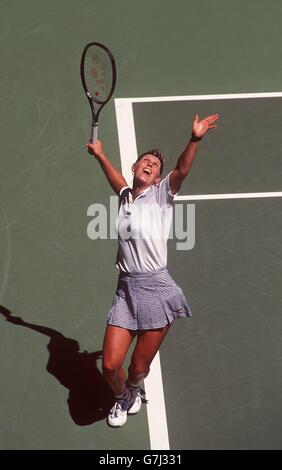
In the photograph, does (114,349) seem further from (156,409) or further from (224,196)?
(224,196)

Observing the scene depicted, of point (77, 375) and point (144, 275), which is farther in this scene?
point (77, 375)

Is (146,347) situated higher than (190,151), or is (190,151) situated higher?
(190,151)

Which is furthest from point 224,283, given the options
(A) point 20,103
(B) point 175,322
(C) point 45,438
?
(A) point 20,103

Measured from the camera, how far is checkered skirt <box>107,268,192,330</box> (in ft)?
18.9

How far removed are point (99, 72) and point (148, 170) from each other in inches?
56.5

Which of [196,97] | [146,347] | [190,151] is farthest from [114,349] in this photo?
[196,97]

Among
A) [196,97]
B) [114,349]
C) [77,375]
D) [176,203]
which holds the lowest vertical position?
[77,375]

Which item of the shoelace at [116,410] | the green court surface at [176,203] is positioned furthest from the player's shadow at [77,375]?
the shoelace at [116,410]

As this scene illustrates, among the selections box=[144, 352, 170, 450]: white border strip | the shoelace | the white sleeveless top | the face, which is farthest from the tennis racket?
the shoelace

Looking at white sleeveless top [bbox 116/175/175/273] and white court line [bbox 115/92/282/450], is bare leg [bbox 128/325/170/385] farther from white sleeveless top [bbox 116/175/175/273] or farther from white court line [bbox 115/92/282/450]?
white court line [bbox 115/92/282/450]

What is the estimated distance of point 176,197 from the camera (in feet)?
26.1

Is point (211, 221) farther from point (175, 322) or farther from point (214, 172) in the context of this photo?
point (175, 322)

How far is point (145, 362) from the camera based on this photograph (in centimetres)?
593

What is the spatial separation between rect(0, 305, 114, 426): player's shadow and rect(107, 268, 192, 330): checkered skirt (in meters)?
1.14
